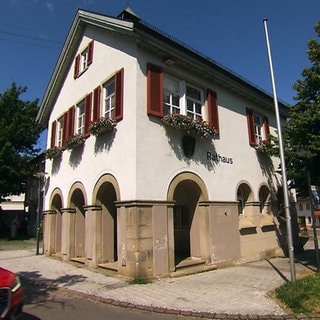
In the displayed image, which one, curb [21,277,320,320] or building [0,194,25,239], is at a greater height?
building [0,194,25,239]

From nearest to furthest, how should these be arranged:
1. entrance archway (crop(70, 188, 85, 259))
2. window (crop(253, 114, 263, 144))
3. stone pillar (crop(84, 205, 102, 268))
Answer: stone pillar (crop(84, 205, 102, 268))
entrance archway (crop(70, 188, 85, 259))
window (crop(253, 114, 263, 144))

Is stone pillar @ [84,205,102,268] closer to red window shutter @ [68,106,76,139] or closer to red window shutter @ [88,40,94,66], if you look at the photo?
red window shutter @ [68,106,76,139]

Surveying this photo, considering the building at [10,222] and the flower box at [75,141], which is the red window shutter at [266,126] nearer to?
the flower box at [75,141]

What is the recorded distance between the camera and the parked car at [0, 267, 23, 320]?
4.76 m

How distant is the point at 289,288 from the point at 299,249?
10915 millimetres

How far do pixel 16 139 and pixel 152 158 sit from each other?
18.6m

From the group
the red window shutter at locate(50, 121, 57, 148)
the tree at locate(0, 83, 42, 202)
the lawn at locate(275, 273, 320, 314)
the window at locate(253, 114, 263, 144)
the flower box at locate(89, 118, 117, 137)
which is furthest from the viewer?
the tree at locate(0, 83, 42, 202)

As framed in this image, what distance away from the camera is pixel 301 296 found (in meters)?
6.98

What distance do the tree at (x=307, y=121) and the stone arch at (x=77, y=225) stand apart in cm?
837

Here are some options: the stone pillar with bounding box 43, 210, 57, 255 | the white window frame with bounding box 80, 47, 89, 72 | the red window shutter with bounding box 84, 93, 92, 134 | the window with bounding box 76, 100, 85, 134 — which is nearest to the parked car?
the red window shutter with bounding box 84, 93, 92, 134

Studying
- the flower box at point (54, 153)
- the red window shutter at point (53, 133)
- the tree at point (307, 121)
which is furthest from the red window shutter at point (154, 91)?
the red window shutter at point (53, 133)

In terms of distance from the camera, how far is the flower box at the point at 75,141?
523 inches

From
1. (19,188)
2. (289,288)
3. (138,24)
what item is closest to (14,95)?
(19,188)

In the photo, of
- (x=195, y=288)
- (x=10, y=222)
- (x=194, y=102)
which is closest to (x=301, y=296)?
(x=195, y=288)
